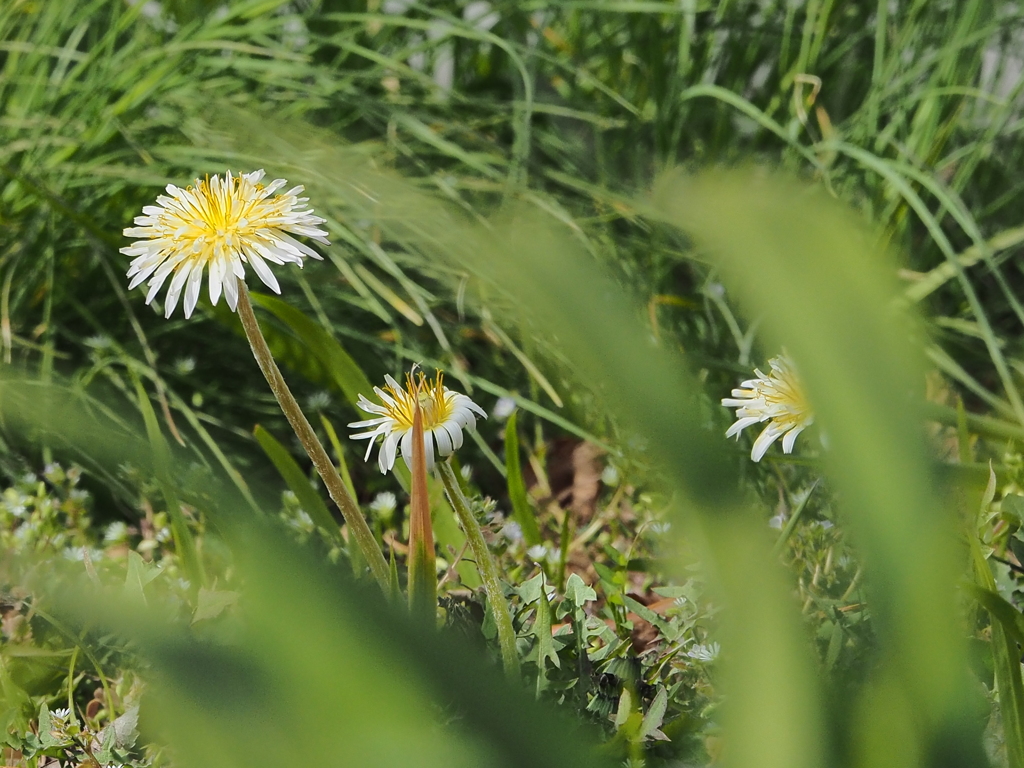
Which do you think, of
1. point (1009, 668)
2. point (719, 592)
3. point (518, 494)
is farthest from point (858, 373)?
point (518, 494)

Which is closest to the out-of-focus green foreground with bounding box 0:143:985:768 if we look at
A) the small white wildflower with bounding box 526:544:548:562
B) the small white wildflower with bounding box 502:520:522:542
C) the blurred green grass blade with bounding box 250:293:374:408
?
the blurred green grass blade with bounding box 250:293:374:408

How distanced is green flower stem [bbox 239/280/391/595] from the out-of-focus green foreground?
0.94ft

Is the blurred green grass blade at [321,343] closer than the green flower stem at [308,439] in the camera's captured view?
No

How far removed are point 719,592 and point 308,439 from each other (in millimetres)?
417

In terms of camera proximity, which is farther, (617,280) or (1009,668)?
(617,280)

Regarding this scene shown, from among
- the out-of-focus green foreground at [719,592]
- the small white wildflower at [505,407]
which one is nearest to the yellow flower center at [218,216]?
the out-of-focus green foreground at [719,592]

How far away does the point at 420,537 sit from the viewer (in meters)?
0.71

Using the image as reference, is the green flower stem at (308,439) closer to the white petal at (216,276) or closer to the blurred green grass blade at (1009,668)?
the white petal at (216,276)

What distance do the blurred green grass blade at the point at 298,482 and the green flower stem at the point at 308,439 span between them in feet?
0.68

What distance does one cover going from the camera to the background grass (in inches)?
14.4

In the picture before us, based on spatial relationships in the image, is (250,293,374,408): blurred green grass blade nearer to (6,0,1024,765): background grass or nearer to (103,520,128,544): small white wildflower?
(6,0,1024,765): background grass

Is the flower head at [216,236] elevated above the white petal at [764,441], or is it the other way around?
the white petal at [764,441]

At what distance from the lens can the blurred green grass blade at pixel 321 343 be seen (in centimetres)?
92

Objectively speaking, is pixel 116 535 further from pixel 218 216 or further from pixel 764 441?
pixel 764 441
